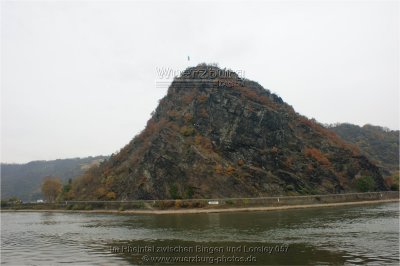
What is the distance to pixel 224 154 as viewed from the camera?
4825 inches

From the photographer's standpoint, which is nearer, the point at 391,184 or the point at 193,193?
the point at 193,193

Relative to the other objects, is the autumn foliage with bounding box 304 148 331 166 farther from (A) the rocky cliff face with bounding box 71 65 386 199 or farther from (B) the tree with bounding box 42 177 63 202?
(B) the tree with bounding box 42 177 63 202

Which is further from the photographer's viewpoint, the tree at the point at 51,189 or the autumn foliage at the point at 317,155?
the tree at the point at 51,189

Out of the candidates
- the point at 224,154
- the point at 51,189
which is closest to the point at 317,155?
the point at 224,154

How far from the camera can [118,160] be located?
144 m

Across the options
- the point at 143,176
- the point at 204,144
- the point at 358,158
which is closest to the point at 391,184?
the point at 358,158

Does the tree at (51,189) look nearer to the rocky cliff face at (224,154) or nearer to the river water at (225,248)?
the rocky cliff face at (224,154)

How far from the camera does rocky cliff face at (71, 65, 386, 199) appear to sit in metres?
112

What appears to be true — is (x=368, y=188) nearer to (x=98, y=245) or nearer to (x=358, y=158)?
(x=358, y=158)

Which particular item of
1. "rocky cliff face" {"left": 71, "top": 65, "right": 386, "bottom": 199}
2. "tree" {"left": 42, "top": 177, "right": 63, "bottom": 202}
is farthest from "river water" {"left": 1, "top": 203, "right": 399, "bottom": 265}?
"tree" {"left": 42, "top": 177, "right": 63, "bottom": 202}

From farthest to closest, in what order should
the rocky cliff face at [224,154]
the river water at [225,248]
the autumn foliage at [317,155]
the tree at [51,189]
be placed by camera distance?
1. the tree at [51,189]
2. the autumn foliage at [317,155]
3. the rocky cliff face at [224,154]
4. the river water at [225,248]

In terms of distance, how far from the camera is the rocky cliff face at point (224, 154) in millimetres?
112250

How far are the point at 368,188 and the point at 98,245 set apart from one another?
10592 cm

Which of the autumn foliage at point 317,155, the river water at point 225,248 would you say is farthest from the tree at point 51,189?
the river water at point 225,248
